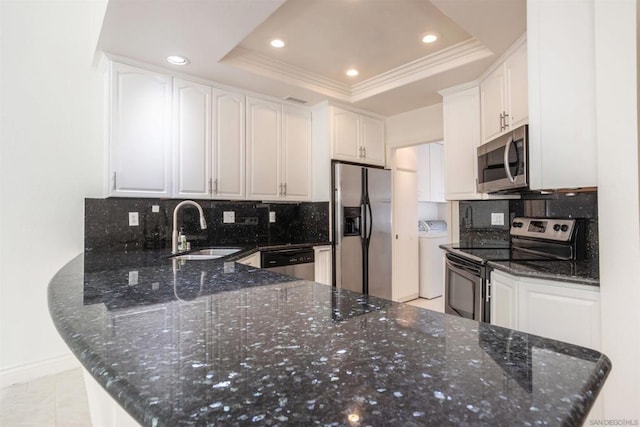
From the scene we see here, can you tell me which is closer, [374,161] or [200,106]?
[200,106]

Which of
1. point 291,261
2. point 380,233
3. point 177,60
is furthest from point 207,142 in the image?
point 380,233

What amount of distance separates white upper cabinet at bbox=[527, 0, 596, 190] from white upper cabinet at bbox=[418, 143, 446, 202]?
3205 mm

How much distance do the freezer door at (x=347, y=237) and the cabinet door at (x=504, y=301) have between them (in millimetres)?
1753

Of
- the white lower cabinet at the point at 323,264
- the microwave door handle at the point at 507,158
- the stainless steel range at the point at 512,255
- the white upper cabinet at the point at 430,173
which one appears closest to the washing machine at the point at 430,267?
the white upper cabinet at the point at 430,173

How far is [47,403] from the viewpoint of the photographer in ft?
7.07

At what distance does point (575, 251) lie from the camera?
202cm

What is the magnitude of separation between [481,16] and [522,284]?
62.6 inches

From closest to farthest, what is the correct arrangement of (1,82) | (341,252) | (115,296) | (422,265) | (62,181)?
(115,296) < (1,82) < (62,181) < (341,252) < (422,265)

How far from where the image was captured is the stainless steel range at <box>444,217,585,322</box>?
2051mm

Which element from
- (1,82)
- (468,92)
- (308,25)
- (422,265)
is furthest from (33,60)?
(422,265)

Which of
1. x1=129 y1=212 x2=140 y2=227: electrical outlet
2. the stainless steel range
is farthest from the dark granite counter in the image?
x1=129 y1=212 x2=140 y2=227: electrical outlet

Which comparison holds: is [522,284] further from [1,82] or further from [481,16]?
[1,82]

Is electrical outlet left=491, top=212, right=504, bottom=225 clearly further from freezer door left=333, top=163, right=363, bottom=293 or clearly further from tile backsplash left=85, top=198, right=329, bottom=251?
tile backsplash left=85, top=198, right=329, bottom=251

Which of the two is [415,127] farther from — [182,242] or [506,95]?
[182,242]
